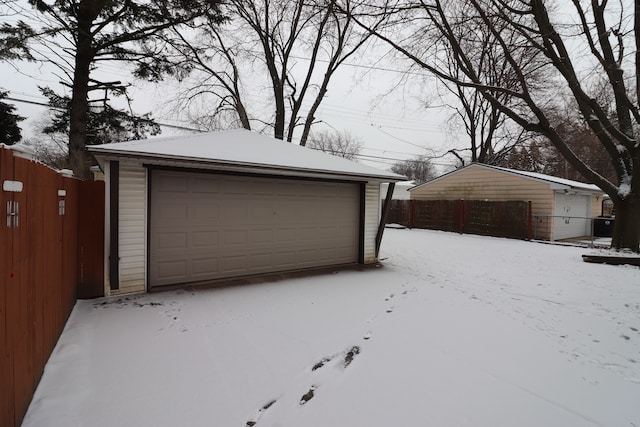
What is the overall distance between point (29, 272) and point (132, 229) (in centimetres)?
293

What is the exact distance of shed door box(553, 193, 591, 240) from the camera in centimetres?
1369

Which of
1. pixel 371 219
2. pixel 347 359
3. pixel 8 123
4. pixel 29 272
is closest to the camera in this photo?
pixel 29 272

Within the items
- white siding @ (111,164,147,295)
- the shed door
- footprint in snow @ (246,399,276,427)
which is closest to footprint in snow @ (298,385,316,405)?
footprint in snow @ (246,399,276,427)

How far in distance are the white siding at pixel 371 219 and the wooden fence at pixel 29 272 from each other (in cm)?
580

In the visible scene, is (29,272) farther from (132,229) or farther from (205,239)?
(205,239)

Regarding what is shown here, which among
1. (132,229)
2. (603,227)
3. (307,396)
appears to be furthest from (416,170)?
(307,396)

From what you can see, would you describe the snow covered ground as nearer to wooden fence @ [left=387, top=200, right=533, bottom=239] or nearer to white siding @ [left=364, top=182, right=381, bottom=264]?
white siding @ [left=364, top=182, right=381, bottom=264]

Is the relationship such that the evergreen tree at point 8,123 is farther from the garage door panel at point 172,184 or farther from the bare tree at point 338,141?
the bare tree at point 338,141

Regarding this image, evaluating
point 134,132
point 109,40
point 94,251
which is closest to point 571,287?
point 94,251

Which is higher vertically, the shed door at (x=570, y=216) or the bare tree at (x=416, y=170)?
the bare tree at (x=416, y=170)

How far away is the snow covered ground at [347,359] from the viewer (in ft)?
7.80

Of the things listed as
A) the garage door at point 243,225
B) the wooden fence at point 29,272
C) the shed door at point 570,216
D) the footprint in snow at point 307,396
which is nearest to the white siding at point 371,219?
the garage door at point 243,225

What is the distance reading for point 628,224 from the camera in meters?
9.67

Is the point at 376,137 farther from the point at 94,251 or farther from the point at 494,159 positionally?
the point at 94,251
